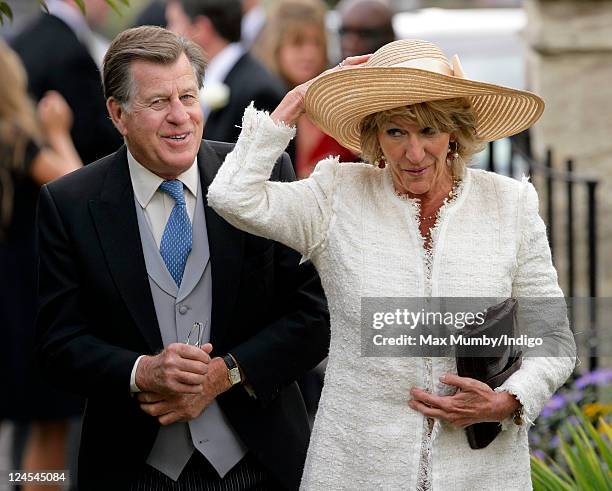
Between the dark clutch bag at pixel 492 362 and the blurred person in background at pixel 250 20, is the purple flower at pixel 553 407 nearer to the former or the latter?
the dark clutch bag at pixel 492 362

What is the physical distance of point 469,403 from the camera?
11.6 ft

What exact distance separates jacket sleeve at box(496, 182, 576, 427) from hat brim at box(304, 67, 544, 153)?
0.29 m

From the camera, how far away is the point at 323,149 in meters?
7.24

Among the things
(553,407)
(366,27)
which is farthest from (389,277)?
(366,27)

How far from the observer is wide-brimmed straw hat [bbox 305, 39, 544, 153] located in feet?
11.7

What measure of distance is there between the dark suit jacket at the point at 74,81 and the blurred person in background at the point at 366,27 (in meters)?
1.35

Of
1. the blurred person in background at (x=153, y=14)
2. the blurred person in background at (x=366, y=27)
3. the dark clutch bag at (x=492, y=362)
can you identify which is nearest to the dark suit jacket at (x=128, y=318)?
the dark clutch bag at (x=492, y=362)

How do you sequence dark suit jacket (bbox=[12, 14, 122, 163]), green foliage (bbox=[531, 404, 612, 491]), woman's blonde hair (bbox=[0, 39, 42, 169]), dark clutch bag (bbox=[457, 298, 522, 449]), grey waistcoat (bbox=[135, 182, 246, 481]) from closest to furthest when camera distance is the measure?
1. dark clutch bag (bbox=[457, 298, 522, 449])
2. grey waistcoat (bbox=[135, 182, 246, 481])
3. green foliage (bbox=[531, 404, 612, 491])
4. woman's blonde hair (bbox=[0, 39, 42, 169])
5. dark suit jacket (bbox=[12, 14, 122, 163])

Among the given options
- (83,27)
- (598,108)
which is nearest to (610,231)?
(598,108)

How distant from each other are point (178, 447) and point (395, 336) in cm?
72

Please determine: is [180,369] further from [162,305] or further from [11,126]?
→ [11,126]

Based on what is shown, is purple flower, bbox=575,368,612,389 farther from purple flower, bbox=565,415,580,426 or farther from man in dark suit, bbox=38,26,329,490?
man in dark suit, bbox=38,26,329,490

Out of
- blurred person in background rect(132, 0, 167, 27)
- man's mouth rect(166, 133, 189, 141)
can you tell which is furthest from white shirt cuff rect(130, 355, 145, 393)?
blurred person in background rect(132, 0, 167, 27)


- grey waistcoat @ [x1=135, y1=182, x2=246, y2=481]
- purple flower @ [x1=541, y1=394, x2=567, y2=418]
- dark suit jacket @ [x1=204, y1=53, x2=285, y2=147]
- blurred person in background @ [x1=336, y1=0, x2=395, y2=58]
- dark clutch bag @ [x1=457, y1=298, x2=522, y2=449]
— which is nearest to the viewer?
dark clutch bag @ [x1=457, y1=298, x2=522, y2=449]
